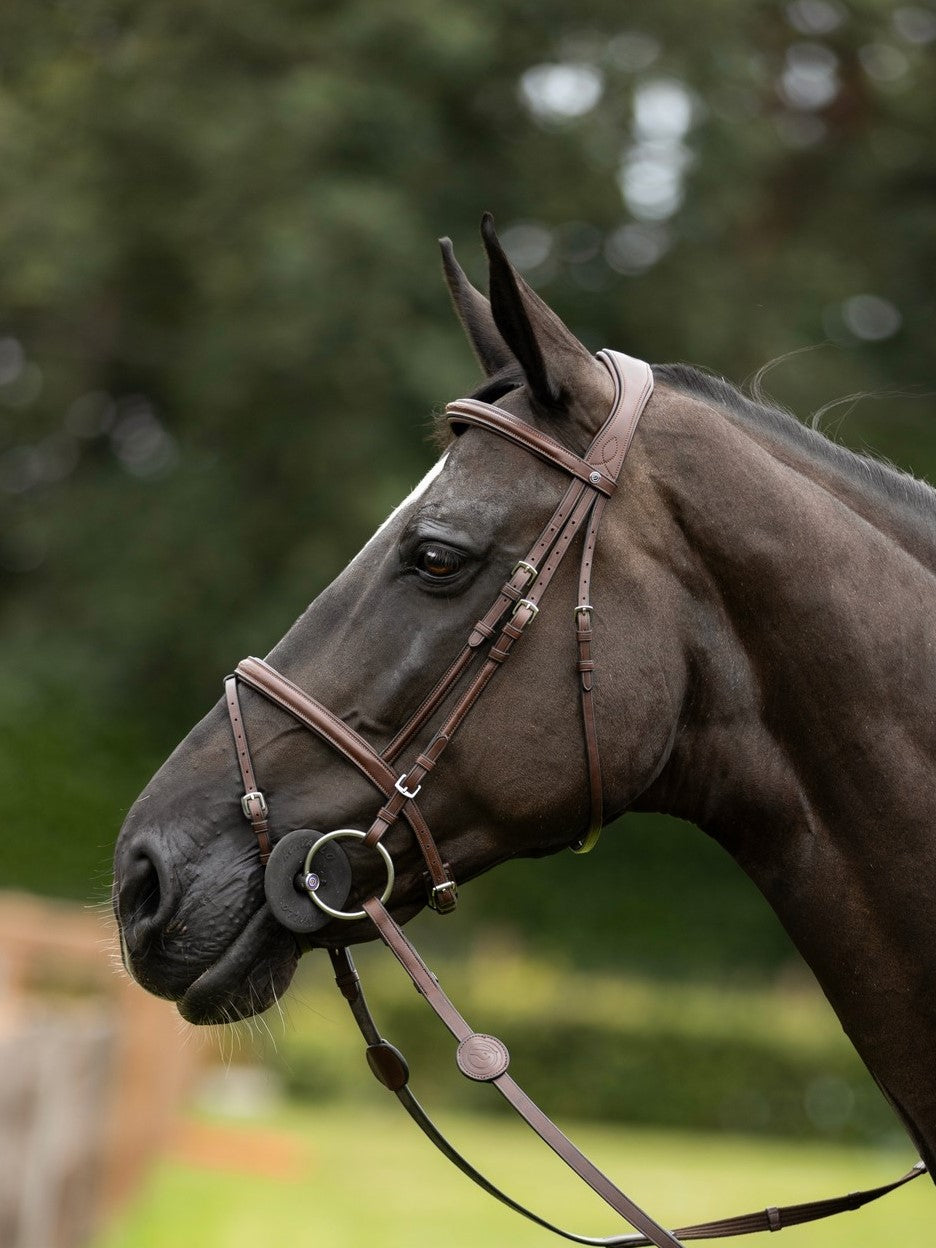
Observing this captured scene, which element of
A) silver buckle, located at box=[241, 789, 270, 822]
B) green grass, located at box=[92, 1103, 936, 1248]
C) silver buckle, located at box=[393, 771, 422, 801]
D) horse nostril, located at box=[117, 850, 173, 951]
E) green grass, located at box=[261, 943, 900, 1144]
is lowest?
green grass, located at box=[261, 943, 900, 1144]

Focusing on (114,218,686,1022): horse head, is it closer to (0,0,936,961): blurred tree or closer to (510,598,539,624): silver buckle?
(510,598,539,624): silver buckle

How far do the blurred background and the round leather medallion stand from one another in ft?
42.0

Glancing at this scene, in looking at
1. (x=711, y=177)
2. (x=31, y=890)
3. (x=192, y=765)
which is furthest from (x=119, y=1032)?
(x=711, y=177)

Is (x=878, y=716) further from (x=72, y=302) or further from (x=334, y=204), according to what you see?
(x=72, y=302)

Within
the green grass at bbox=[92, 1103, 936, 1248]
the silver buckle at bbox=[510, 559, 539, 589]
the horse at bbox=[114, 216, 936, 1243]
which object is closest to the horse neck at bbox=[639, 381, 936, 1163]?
the horse at bbox=[114, 216, 936, 1243]

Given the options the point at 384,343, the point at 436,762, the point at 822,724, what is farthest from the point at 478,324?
the point at 384,343

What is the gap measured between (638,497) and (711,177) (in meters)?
19.1

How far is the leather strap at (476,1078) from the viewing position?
2.90 m

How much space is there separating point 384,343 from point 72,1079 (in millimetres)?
12869

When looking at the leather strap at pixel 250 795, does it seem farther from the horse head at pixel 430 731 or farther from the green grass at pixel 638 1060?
the green grass at pixel 638 1060

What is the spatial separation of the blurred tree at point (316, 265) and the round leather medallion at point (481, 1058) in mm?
15506

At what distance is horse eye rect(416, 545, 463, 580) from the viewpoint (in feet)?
9.58

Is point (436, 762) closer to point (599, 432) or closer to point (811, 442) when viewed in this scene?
point (599, 432)

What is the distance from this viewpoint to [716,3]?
20422 millimetres
